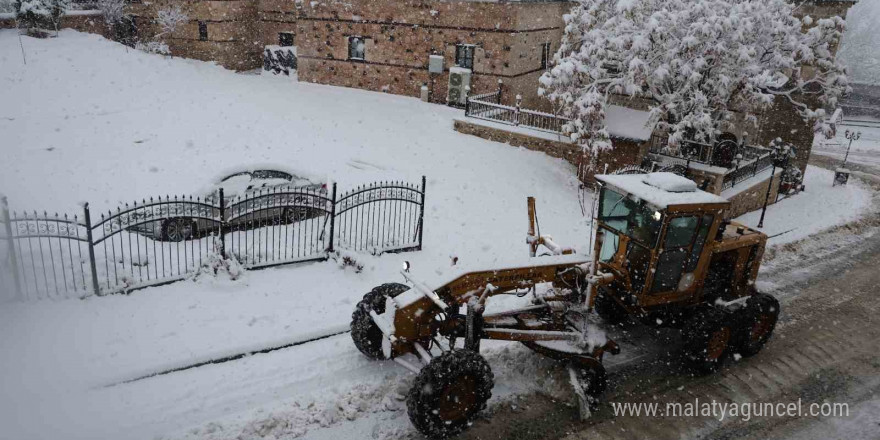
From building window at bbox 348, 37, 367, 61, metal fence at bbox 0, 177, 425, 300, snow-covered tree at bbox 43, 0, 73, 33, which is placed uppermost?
snow-covered tree at bbox 43, 0, 73, 33

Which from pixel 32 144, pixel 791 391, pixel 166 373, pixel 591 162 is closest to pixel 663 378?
pixel 791 391

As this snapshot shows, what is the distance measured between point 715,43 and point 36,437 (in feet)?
51.7

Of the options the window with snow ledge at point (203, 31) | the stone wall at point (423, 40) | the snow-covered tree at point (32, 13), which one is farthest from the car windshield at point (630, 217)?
the snow-covered tree at point (32, 13)

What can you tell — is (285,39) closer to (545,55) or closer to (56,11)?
(56,11)

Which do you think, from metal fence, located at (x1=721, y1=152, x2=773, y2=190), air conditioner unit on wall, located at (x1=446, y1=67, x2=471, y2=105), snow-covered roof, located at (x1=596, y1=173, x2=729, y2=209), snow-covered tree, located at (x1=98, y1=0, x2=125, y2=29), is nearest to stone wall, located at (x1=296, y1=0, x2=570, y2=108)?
air conditioner unit on wall, located at (x1=446, y1=67, x2=471, y2=105)

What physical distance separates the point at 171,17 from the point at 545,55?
655 inches

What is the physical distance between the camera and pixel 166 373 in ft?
24.8

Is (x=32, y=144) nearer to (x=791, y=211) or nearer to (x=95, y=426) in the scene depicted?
(x=95, y=426)

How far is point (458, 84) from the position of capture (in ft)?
71.9

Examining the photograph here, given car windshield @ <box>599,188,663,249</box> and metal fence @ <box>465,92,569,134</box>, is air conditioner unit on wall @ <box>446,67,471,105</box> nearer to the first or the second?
metal fence @ <box>465,92,569,134</box>

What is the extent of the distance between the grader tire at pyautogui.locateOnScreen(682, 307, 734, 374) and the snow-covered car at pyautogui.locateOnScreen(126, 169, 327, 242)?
21.3ft

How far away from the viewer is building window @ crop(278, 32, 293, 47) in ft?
90.8

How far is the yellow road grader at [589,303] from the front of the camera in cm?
664

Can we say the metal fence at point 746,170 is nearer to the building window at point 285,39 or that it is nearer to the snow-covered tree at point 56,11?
the building window at point 285,39
